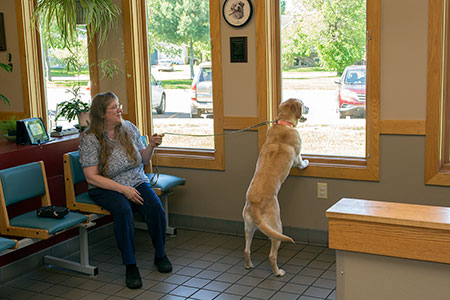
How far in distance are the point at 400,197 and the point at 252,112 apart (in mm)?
1270

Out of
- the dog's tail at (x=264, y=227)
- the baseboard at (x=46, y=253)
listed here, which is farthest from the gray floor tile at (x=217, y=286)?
the baseboard at (x=46, y=253)

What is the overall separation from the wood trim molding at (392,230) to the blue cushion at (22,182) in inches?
92.7

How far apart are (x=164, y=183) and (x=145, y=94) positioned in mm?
966

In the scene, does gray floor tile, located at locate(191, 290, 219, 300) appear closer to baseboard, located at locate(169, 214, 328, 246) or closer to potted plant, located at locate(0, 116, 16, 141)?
baseboard, located at locate(169, 214, 328, 246)

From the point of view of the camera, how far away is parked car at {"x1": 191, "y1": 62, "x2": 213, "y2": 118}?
4.49 meters

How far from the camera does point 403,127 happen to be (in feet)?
12.0

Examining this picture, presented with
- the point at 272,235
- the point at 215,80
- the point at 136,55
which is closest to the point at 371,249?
the point at 272,235

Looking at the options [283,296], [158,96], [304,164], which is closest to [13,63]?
[158,96]

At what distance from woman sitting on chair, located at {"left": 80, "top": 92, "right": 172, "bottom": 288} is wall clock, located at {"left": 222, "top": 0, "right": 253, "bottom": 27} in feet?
3.65

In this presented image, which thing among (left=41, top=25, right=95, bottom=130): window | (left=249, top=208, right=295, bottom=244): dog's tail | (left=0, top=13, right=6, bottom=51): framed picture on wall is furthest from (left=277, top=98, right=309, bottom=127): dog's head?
(left=0, top=13, right=6, bottom=51): framed picture on wall

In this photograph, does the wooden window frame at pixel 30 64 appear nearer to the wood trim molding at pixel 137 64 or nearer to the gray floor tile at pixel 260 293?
the wood trim molding at pixel 137 64

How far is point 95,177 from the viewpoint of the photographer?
368cm

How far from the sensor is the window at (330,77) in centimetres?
378

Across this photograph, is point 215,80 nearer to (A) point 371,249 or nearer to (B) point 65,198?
(B) point 65,198
